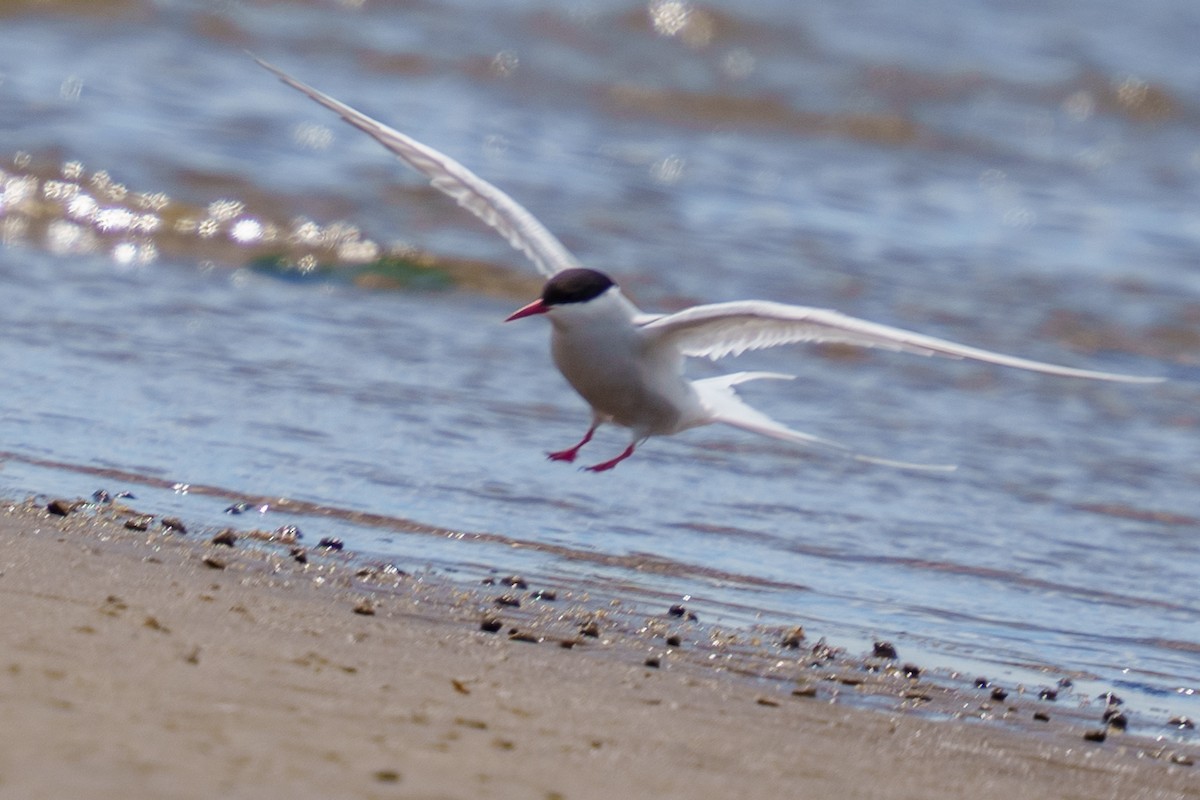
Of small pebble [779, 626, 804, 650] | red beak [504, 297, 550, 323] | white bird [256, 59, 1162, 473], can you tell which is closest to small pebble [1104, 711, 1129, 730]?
small pebble [779, 626, 804, 650]

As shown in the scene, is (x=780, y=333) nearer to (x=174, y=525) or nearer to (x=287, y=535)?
(x=287, y=535)

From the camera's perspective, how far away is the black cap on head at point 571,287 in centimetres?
586

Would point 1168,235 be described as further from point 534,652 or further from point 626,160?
point 534,652

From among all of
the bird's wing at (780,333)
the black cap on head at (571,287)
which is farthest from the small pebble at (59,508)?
the bird's wing at (780,333)

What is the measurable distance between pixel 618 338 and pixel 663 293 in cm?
486

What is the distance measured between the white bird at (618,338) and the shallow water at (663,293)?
1.44 ft

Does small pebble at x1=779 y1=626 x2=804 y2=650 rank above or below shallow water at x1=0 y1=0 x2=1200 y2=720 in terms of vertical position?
below

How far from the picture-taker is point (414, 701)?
12.4 feet

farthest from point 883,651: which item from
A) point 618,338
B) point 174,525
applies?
point 174,525

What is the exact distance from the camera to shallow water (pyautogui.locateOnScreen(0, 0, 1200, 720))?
6.01 meters

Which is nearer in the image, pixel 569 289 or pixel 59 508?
pixel 59 508

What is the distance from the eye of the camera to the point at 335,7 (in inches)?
777

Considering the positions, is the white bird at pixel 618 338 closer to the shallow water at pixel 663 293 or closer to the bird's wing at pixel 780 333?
the bird's wing at pixel 780 333

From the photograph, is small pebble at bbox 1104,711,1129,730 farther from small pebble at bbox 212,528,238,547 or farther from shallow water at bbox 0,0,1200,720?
small pebble at bbox 212,528,238,547
